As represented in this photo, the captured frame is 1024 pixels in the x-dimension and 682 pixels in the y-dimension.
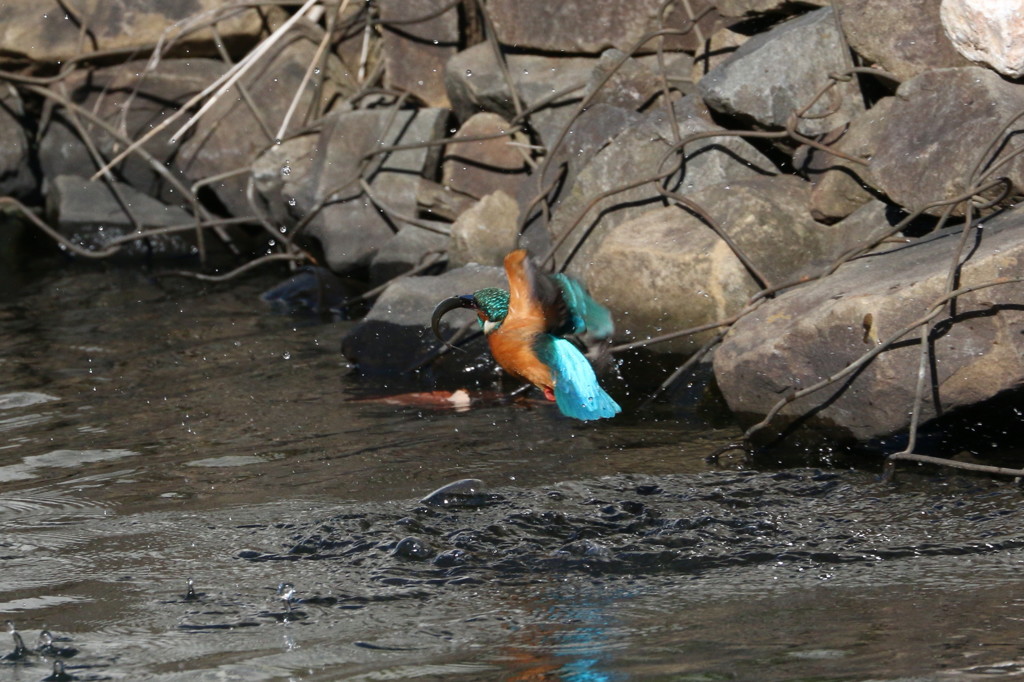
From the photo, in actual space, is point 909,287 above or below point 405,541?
above

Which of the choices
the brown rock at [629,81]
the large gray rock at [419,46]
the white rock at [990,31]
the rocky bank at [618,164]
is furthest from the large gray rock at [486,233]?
the white rock at [990,31]

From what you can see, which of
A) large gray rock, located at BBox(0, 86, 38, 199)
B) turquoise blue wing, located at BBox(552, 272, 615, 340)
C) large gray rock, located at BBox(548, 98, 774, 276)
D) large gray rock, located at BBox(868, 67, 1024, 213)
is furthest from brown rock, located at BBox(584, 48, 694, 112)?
large gray rock, located at BBox(0, 86, 38, 199)

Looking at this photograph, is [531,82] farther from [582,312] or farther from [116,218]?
[582,312]

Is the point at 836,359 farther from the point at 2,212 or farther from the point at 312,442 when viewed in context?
the point at 2,212

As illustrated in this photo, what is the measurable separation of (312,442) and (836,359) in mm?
2021

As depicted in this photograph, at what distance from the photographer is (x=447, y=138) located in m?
7.65

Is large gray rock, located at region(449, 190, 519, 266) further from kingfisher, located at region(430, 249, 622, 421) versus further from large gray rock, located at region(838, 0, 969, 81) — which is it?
kingfisher, located at region(430, 249, 622, 421)

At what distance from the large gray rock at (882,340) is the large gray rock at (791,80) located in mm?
1223

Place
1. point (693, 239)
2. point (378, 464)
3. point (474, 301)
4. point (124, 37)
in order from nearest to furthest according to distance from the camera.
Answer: point (474, 301)
point (378, 464)
point (693, 239)
point (124, 37)

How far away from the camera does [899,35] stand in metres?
5.68

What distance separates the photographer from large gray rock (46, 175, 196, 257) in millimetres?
8531

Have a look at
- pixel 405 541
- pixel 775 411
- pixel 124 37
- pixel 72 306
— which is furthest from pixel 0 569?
pixel 124 37

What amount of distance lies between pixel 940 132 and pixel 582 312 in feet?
6.56

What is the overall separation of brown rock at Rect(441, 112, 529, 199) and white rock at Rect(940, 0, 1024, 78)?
2.71 metres
